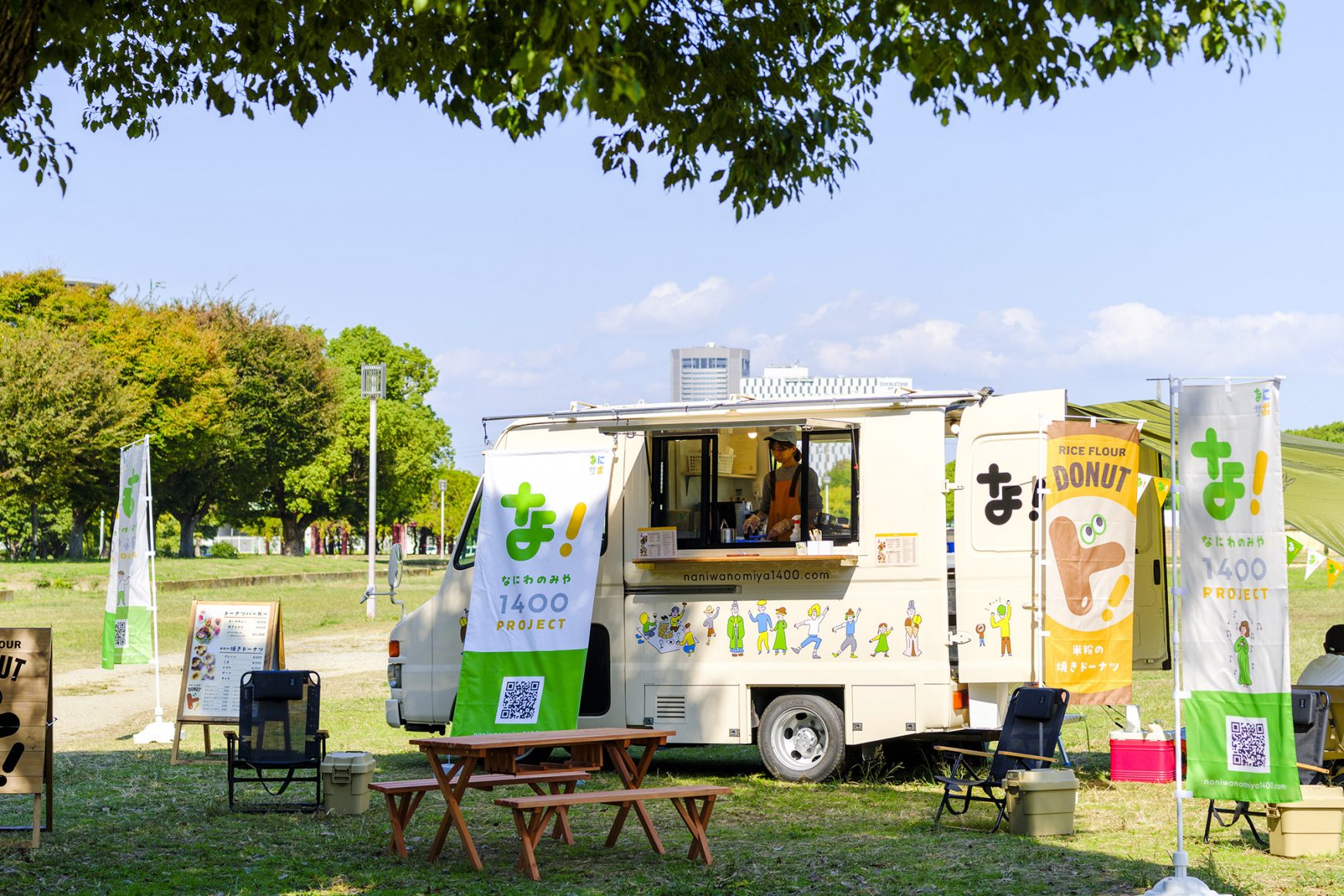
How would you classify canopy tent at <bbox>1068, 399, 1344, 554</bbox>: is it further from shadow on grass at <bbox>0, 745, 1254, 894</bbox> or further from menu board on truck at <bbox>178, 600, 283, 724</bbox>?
menu board on truck at <bbox>178, 600, 283, 724</bbox>

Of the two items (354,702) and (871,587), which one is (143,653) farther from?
(871,587)

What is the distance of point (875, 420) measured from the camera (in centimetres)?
1073

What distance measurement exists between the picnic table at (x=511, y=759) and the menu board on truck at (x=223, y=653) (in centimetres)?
420

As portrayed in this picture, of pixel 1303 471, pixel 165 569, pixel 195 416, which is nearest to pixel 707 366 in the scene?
pixel 1303 471

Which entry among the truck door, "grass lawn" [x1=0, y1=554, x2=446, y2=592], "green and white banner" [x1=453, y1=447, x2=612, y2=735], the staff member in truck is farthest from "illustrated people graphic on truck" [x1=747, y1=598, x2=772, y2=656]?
"grass lawn" [x1=0, y1=554, x2=446, y2=592]

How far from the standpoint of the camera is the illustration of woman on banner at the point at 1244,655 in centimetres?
648

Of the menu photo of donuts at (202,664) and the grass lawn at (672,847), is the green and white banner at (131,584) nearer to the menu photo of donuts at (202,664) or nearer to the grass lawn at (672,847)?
the grass lawn at (672,847)

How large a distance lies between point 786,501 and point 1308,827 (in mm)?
4458

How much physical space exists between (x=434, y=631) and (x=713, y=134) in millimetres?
5689

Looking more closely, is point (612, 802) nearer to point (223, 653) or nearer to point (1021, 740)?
point (1021, 740)

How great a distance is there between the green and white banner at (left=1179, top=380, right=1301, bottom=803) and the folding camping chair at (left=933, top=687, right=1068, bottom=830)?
90.2 inches

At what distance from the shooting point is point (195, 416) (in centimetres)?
4747

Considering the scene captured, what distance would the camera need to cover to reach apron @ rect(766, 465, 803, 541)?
35.8 feet

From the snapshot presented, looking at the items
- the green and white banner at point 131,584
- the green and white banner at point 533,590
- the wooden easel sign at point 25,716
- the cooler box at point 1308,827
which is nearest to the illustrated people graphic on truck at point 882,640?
the green and white banner at point 533,590
